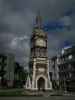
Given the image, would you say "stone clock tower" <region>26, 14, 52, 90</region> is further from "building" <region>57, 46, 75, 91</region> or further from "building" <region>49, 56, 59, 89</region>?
"building" <region>49, 56, 59, 89</region>

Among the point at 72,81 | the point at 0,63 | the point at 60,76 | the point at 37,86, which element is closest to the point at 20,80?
the point at 0,63

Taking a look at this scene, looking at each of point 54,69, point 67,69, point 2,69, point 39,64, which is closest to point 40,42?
point 39,64

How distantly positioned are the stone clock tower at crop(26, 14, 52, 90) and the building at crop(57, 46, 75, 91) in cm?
1455

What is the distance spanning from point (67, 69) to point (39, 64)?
75.1 ft

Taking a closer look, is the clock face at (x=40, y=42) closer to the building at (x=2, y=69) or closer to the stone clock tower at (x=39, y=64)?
the stone clock tower at (x=39, y=64)

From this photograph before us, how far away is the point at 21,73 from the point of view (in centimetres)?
9038

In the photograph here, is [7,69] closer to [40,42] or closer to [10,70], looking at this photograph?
[10,70]

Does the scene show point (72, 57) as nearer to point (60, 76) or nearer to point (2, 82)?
point (60, 76)

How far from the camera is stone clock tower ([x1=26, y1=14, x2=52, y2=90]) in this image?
5394 centimetres

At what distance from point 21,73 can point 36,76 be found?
123 ft

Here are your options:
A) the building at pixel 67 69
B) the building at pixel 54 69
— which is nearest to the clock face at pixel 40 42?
the building at pixel 67 69

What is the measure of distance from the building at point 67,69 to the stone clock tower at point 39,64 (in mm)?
14554

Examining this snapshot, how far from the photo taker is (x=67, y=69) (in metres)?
74.6

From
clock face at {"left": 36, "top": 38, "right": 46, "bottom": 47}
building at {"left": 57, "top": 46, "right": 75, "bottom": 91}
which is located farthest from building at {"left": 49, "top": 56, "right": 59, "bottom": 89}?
clock face at {"left": 36, "top": 38, "right": 46, "bottom": 47}
